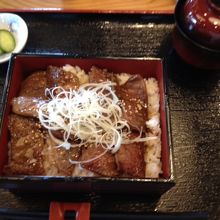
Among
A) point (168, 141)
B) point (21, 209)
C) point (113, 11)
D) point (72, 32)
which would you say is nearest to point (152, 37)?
point (113, 11)

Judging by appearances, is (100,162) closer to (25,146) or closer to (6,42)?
(25,146)

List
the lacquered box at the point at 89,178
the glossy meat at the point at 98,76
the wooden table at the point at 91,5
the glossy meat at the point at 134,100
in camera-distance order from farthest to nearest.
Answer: the wooden table at the point at 91,5
the glossy meat at the point at 98,76
the glossy meat at the point at 134,100
the lacquered box at the point at 89,178

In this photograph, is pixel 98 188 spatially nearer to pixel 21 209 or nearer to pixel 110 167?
pixel 110 167

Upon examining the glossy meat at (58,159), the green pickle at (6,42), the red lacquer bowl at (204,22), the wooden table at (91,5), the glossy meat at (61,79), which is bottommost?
the glossy meat at (58,159)

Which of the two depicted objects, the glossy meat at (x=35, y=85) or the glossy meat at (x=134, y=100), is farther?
the glossy meat at (x=35, y=85)

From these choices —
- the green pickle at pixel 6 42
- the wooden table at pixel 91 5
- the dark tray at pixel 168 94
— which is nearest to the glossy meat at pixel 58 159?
the dark tray at pixel 168 94

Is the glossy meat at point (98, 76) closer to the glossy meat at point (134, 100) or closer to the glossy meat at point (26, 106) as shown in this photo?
the glossy meat at point (134, 100)

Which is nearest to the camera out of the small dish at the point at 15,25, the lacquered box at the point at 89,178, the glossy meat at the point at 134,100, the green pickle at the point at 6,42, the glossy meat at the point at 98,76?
the lacquered box at the point at 89,178
